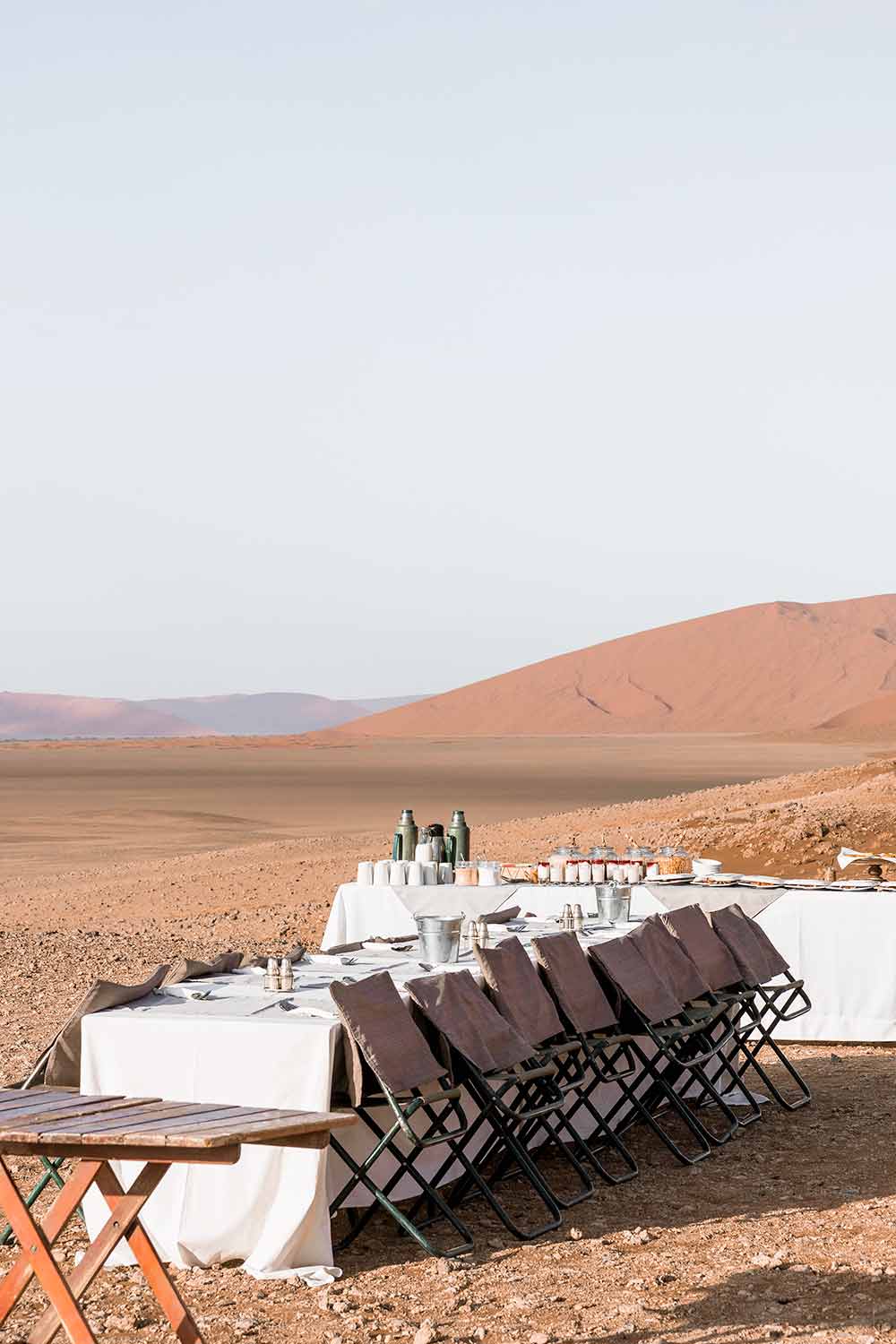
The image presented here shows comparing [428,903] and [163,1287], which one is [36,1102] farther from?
[428,903]

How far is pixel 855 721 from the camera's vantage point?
82375mm

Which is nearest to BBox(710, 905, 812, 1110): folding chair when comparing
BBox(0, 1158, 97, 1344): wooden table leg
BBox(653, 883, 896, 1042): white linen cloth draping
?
BBox(653, 883, 896, 1042): white linen cloth draping

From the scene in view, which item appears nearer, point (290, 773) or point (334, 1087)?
point (334, 1087)

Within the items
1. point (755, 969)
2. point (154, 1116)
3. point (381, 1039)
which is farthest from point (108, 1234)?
point (755, 969)

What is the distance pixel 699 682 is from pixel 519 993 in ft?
375

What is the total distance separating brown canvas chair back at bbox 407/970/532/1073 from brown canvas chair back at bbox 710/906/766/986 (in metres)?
1.67

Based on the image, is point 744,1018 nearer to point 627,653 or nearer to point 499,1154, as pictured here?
point 499,1154

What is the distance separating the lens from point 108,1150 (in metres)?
3.34

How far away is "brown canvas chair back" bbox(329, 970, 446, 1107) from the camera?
4336 millimetres

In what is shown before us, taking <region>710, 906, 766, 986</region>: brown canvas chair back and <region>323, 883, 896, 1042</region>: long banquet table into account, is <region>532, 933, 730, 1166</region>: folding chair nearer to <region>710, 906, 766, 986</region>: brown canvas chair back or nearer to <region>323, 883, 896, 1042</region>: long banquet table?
<region>710, 906, 766, 986</region>: brown canvas chair back

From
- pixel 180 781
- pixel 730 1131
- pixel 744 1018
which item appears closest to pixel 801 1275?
pixel 730 1131

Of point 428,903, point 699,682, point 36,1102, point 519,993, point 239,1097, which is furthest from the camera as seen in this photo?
point 699,682

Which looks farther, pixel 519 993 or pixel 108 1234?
pixel 519 993

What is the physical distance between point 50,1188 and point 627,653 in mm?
122892
